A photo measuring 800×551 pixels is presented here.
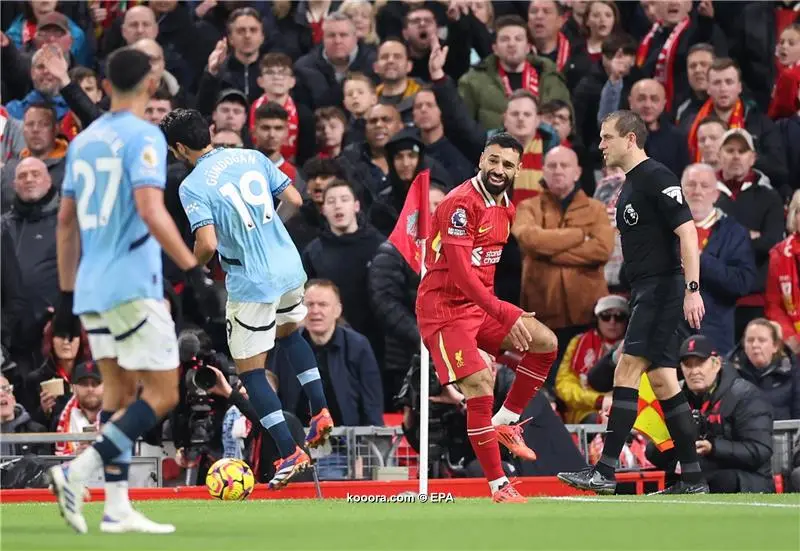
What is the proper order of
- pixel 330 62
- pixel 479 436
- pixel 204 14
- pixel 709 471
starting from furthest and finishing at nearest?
pixel 204 14 → pixel 330 62 → pixel 709 471 → pixel 479 436

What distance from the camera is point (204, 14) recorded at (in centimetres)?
1994

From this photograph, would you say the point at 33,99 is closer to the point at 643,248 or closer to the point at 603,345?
the point at 603,345

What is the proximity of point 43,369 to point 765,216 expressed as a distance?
693cm

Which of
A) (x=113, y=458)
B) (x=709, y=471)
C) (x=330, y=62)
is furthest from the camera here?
(x=330, y=62)

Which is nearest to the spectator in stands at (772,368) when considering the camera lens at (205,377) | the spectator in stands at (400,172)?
the spectator in stands at (400,172)

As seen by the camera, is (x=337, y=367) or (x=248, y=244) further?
(x=337, y=367)

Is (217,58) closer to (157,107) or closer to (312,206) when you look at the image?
(157,107)

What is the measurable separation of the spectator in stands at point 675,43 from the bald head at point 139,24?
17.6 feet

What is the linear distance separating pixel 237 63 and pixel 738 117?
217 inches

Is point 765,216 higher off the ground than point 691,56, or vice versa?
point 691,56

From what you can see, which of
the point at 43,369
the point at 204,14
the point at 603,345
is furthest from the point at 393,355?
the point at 204,14

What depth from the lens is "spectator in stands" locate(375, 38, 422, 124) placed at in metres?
17.5

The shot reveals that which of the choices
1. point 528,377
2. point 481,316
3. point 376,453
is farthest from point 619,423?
point 376,453

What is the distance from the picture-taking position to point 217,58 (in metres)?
18.2
